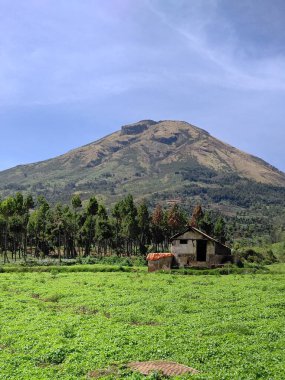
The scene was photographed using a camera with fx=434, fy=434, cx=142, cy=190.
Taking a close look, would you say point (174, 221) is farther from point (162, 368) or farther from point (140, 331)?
point (162, 368)

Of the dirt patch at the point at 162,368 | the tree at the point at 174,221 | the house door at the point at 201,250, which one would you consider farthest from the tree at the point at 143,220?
the dirt patch at the point at 162,368

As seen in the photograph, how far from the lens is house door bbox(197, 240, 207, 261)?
249 ft

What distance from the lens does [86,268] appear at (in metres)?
68.5

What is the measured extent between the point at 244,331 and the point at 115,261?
2643 inches

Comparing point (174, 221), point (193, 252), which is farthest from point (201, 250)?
point (174, 221)

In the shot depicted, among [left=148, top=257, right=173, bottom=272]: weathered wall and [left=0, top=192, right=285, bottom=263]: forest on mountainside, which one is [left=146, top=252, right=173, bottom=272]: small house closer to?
[left=148, top=257, right=173, bottom=272]: weathered wall

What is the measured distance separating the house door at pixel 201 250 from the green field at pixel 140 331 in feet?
109

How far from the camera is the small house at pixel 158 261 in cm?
6825

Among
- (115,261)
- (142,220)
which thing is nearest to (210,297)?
(115,261)

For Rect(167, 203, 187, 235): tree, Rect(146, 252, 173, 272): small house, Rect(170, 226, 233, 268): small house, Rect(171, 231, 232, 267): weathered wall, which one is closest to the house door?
Rect(170, 226, 233, 268): small house

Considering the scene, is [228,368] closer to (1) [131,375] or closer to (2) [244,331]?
(1) [131,375]

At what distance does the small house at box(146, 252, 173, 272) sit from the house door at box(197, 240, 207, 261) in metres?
7.02

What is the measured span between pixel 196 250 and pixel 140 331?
52524 mm

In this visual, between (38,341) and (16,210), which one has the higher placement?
(16,210)
